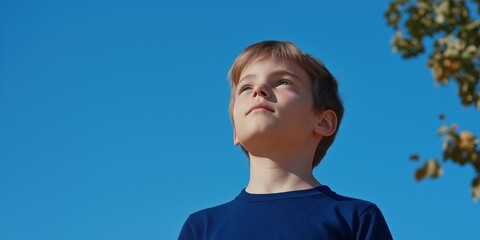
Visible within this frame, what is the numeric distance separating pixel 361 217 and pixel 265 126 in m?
0.97

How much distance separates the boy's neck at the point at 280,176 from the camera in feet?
18.4

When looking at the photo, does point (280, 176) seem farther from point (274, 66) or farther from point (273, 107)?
point (274, 66)

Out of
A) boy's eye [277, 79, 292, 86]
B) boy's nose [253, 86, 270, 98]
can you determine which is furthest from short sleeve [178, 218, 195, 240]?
boy's eye [277, 79, 292, 86]

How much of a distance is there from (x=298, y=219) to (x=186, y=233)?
1.04 meters

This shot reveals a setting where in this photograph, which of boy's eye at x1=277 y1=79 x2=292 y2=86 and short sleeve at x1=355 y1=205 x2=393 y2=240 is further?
boy's eye at x1=277 y1=79 x2=292 y2=86

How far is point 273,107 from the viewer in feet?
18.3

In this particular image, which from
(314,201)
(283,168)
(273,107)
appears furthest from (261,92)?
(314,201)

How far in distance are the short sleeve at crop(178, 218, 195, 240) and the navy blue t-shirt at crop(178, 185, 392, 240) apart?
0.18ft

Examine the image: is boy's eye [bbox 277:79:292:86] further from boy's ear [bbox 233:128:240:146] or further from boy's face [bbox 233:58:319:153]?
boy's ear [bbox 233:128:240:146]

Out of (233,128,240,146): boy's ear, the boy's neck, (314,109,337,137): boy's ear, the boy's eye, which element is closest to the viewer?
the boy's neck

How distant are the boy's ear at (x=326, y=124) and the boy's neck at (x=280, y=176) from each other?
1.23 feet

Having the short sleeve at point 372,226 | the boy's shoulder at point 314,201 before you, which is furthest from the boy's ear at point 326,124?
the short sleeve at point 372,226

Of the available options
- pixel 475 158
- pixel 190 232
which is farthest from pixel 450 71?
pixel 190 232

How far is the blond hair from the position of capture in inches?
239
